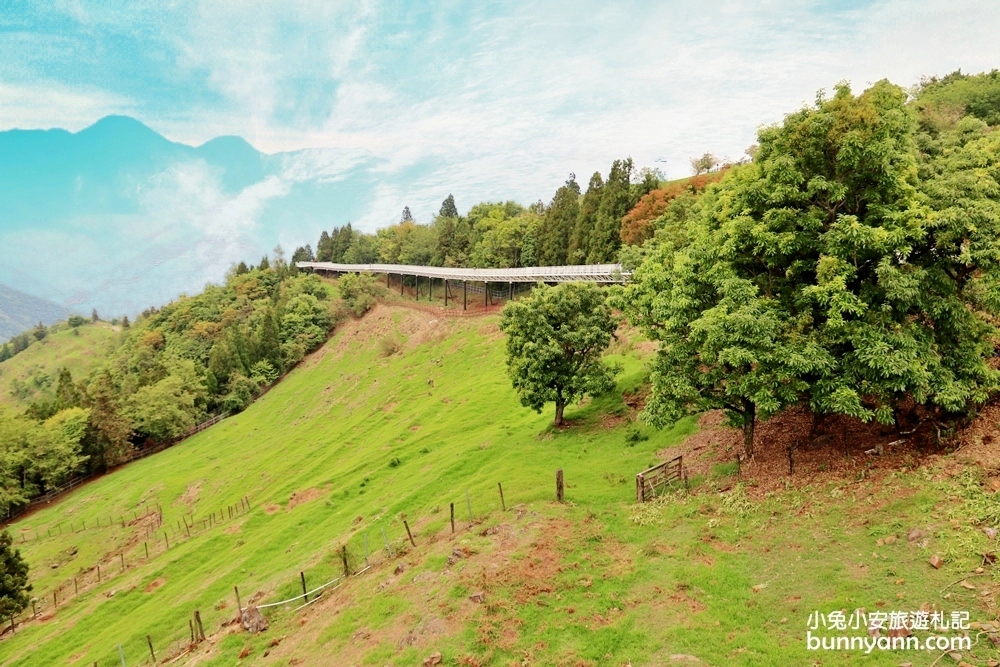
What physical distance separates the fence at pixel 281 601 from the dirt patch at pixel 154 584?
8526 millimetres

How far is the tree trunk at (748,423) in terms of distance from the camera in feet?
83.3

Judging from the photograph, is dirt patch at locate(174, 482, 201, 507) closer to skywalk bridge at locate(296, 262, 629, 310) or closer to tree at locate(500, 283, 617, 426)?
tree at locate(500, 283, 617, 426)

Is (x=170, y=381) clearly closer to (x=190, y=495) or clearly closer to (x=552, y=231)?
(x=190, y=495)

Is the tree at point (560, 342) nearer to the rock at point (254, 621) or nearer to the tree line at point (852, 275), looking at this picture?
the tree line at point (852, 275)

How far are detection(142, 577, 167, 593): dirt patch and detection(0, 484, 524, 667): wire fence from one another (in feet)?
26.7

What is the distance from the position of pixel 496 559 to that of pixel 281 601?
1217 cm

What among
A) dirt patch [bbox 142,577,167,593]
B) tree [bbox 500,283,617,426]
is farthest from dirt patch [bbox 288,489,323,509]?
tree [bbox 500,283,617,426]

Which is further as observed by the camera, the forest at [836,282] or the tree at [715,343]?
the tree at [715,343]

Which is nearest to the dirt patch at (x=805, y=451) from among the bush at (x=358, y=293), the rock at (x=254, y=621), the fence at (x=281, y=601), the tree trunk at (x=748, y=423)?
the tree trunk at (x=748, y=423)

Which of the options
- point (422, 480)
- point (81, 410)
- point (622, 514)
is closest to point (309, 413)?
point (81, 410)

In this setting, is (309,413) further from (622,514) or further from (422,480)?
(622,514)

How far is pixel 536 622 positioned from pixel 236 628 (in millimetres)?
15987

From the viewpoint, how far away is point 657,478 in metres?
26.6

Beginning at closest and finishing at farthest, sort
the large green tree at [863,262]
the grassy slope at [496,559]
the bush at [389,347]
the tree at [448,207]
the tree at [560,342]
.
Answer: the grassy slope at [496,559]
the large green tree at [863,262]
the tree at [560,342]
the bush at [389,347]
the tree at [448,207]
